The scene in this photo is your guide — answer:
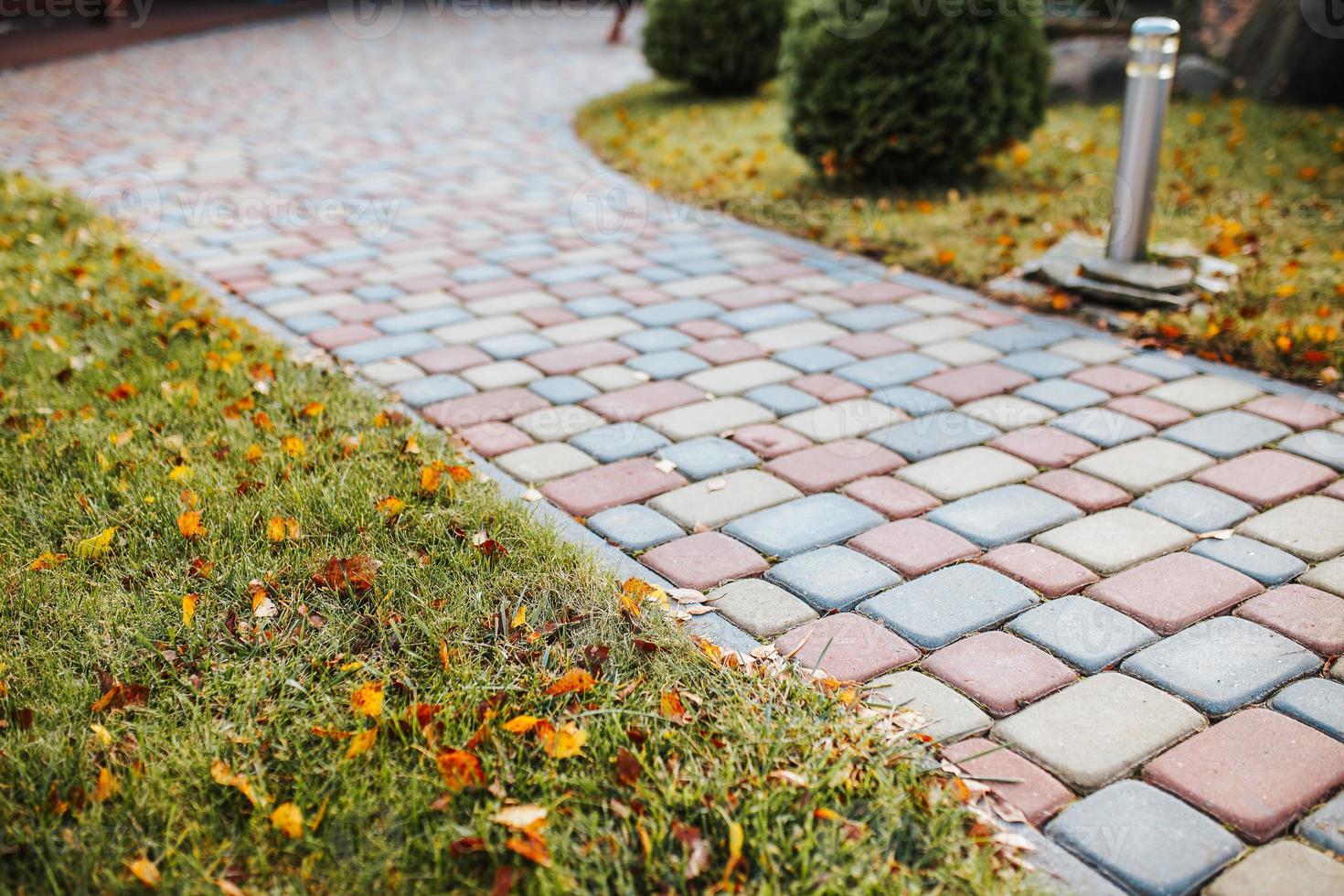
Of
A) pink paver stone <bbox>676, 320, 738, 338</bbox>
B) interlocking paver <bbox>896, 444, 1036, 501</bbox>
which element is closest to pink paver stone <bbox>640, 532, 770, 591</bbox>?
interlocking paver <bbox>896, 444, 1036, 501</bbox>

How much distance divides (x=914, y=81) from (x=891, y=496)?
12.5 feet

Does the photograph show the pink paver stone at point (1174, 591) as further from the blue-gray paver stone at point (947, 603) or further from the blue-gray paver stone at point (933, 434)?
the blue-gray paver stone at point (933, 434)

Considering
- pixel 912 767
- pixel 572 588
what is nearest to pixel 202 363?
pixel 572 588

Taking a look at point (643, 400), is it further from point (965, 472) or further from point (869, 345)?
point (965, 472)

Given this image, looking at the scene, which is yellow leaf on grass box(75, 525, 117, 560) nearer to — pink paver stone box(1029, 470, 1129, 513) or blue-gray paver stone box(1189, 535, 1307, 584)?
pink paver stone box(1029, 470, 1129, 513)

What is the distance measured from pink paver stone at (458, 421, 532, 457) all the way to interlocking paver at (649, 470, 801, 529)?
1.88ft

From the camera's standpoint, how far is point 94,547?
2.70m

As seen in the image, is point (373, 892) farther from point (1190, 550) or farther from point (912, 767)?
point (1190, 550)

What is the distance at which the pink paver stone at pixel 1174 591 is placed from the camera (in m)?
2.54

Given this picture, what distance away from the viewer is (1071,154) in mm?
7238

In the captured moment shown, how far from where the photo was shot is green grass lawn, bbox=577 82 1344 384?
431 cm

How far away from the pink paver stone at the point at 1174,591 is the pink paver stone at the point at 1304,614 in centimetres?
5

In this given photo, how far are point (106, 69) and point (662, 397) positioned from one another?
10148 millimetres

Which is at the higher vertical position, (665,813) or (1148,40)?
(1148,40)
